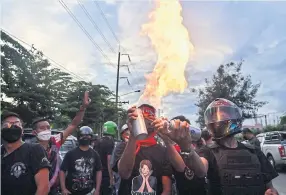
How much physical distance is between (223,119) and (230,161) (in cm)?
39

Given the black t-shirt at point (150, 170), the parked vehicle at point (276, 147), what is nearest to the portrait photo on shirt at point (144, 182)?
the black t-shirt at point (150, 170)

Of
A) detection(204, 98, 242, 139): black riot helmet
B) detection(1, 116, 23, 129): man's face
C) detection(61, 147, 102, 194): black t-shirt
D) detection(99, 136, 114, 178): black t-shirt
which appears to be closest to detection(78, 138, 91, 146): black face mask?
detection(61, 147, 102, 194): black t-shirt

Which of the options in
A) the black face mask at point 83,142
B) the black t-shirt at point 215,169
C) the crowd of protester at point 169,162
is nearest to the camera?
the crowd of protester at point 169,162

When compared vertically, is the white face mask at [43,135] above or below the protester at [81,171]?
above

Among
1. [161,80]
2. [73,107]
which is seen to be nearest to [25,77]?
[73,107]

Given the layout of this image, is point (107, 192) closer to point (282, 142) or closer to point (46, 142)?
point (46, 142)

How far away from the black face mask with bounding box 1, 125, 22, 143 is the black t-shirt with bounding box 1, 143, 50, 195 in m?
0.15

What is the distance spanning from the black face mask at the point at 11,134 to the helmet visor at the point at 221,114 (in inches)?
76.2

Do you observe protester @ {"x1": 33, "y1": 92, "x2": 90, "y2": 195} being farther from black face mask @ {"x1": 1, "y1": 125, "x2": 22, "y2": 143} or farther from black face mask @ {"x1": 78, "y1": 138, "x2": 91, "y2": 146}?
black face mask @ {"x1": 1, "y1": 125, "x2": 22, "y2": 143}

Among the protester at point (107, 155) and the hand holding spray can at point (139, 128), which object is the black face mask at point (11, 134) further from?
the protester at point (107, 155)

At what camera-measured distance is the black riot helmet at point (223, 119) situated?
313cm

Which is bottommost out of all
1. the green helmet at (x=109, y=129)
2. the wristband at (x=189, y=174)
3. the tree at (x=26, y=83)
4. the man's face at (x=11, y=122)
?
the wristband at (x=189, y=174)

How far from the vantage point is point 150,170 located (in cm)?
337

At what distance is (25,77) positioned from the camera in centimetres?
1827
